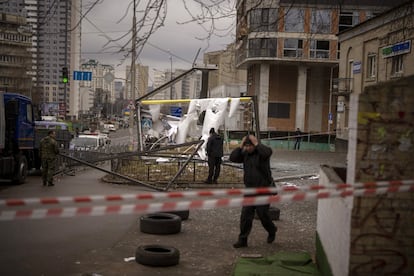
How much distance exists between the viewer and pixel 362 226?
4.99 meters

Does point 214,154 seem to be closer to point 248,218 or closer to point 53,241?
point 248,218

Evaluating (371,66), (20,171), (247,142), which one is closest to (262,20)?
(247,142)

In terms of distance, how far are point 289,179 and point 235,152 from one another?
10.7 m

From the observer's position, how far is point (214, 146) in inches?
666

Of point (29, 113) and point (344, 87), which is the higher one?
point (344, 87)

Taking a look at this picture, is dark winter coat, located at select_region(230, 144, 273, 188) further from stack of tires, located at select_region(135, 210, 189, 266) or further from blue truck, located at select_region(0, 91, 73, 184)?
blue truck, located at select_region(0, 91, 73, 184)

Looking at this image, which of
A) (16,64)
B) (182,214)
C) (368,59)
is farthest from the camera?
(16,64)

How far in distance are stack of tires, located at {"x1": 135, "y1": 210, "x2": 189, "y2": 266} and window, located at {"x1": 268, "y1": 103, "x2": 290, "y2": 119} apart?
4880 cm

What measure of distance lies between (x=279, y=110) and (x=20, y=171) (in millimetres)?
44190

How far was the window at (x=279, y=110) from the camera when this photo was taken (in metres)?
58.9

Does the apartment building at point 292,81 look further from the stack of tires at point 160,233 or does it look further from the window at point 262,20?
the stack of tires at point 160,233

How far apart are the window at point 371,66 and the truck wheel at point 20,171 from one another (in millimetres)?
27182

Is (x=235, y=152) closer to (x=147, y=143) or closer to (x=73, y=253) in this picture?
(x=73, y=253)

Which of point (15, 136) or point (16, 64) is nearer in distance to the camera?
point (15, 136)
